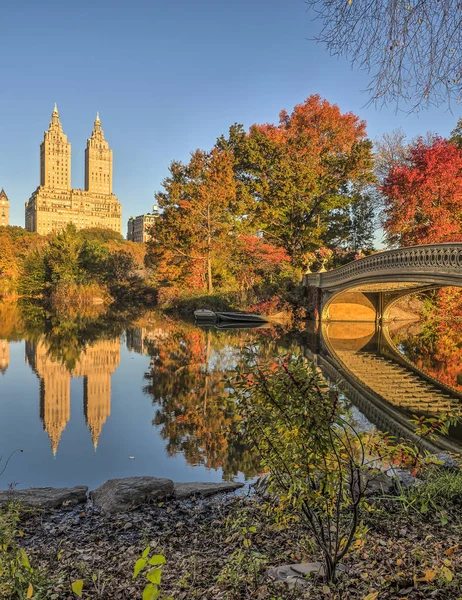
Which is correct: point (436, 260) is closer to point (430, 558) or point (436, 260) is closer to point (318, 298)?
point (430, 558)

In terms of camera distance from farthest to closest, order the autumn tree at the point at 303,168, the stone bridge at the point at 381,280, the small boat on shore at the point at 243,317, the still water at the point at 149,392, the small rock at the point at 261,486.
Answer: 1. the autumn tree at the point at 303,168
2. the small boat on shore at the point at 243,317
3. the stone bridge at the point at 381,280
4. the still water at the point at 149,392
5. the small rock at the point at 261,486

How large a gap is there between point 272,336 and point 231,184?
13.2m

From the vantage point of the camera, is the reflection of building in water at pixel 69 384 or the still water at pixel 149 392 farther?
the reflection of building in water at pixel 69 384

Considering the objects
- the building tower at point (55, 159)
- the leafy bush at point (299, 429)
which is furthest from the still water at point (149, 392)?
the building tower at point (55, 159)

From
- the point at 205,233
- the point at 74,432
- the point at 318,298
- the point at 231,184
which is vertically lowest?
the point at 74,432

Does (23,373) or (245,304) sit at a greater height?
(245,304)

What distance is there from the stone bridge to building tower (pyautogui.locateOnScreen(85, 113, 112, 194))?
12383 centimetres

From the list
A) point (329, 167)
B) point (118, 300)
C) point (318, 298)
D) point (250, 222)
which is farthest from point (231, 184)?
point (118, 300)

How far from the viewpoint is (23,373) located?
1087cm

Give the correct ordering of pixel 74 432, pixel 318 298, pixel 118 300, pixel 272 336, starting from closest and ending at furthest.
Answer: pixel 74 432 → pixel 272 336 → pixel 318 298 → pixel 118 300

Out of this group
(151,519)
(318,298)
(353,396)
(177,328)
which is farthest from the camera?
(318,298)

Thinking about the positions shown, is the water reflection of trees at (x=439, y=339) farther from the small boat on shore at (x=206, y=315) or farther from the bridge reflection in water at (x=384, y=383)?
the small boat on shore at (x=206, y=315)

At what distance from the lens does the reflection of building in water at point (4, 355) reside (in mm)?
11525

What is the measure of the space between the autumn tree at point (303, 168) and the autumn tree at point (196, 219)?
53.6 inches
